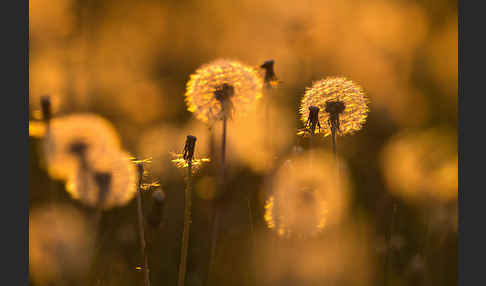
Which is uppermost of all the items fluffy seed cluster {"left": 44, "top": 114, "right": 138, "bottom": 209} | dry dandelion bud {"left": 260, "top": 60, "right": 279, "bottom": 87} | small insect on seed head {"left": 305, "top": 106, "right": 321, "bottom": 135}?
dry dandelion bud {"left": 260, "top": 60, "right": 279, "bottom": 87}

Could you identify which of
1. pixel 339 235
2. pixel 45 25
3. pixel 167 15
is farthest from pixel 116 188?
pixel 167 15

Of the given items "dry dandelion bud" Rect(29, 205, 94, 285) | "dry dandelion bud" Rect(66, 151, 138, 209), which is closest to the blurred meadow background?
"dry dandelion bud" Rect(29, 205, 94, 285)

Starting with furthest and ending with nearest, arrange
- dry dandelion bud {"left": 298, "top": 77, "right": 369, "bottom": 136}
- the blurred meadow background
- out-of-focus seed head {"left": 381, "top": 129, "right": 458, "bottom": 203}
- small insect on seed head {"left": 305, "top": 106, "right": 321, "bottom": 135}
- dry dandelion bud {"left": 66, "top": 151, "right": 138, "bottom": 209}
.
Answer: out-of-focus seed head {"left": 381, "top": 129, "right": 458, "bottom": 203}
the blurred meadow background
dry dandelion bud {"left": 298, "top": 77, "right": 369, "bottom": 136}
small insect on seed head {"left": 305, "top": 106, "right": 321, "bottom": 135}
dry dandelion bud {"left": 66, "top": 151, "right": 138, "bottom": 209}

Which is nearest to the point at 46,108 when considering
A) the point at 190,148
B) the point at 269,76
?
the point at 190,148

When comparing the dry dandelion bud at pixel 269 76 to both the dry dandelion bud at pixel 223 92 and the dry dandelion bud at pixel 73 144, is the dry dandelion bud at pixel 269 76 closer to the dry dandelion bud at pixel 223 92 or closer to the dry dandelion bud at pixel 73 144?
the dry dandelion bud at pixel 223 92

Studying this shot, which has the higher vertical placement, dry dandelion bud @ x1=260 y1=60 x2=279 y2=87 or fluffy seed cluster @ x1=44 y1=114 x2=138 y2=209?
dry dandelion bud @ x1=260 y1=60 x2=279 y2=87

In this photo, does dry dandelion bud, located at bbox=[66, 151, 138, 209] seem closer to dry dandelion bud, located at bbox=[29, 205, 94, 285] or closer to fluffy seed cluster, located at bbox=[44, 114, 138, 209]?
fluffy seed cluster, located at bbox=[44, 114, 138, 209]

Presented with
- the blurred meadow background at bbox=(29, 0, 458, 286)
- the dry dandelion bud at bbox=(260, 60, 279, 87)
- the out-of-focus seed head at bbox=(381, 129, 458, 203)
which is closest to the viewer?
the blurred meadow background at bbox=(29, 0, 458, 286)
